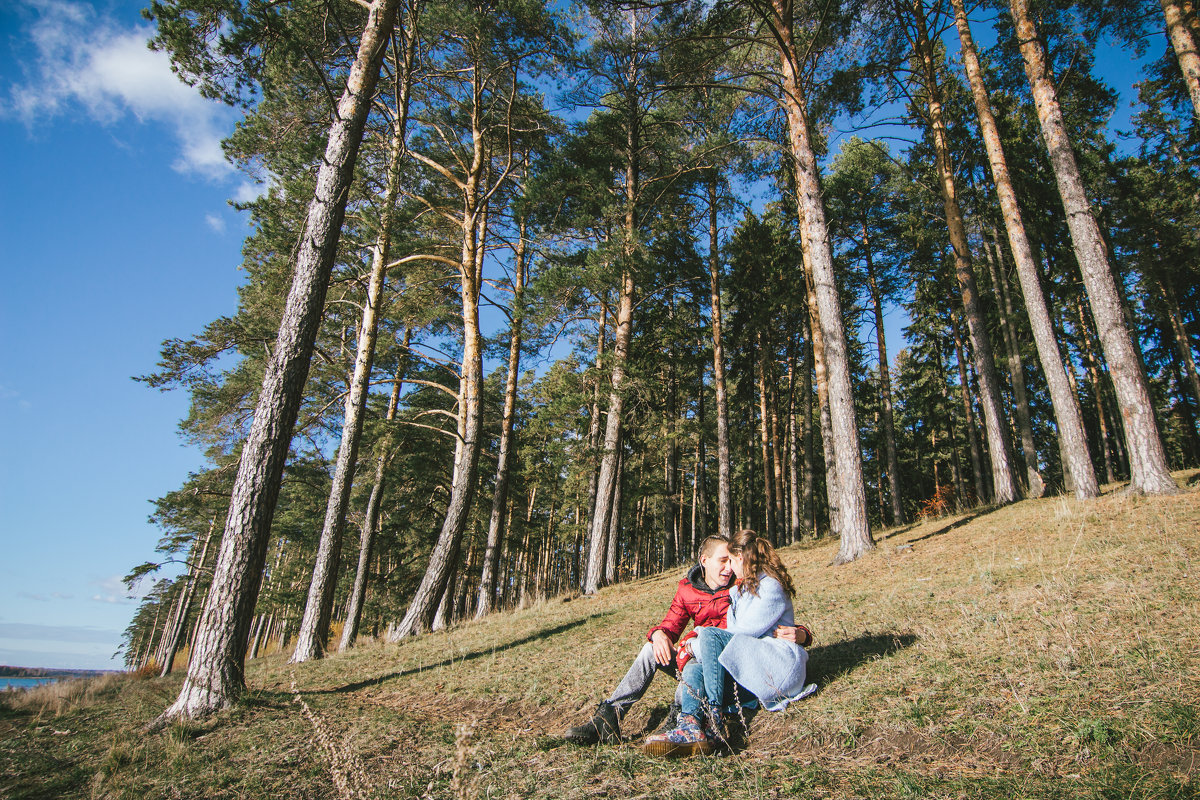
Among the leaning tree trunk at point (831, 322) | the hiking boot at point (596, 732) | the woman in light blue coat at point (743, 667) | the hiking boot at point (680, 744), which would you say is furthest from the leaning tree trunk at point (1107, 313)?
the hiking boot at point (596, 732)

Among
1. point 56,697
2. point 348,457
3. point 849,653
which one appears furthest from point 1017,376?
point 56,697

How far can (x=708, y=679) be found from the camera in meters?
2.90

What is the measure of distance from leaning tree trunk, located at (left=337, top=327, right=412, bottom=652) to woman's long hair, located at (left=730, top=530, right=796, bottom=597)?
24.5ft

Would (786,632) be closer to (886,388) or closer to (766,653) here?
(766,653)

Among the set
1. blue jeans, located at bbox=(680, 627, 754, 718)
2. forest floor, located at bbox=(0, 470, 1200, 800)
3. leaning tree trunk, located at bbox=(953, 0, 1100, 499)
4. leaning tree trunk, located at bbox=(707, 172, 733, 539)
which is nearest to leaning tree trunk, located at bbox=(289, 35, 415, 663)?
forest floor, located at bbox=(0, 470, 1200, 800)

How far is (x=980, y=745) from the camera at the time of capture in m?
2.31

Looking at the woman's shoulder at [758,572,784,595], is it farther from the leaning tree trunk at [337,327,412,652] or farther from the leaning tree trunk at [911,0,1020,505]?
the leaning tree trunk at [911,0,1020,505]

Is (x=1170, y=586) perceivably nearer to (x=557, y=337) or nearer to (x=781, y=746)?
(x=781, y=746)

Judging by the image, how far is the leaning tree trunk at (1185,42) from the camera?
270 inches

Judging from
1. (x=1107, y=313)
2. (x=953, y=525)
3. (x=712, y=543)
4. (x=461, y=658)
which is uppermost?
(x=1107, y=313)

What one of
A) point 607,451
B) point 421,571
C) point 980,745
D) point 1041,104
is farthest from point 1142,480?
point 421,571

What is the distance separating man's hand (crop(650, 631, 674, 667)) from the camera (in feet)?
10.6

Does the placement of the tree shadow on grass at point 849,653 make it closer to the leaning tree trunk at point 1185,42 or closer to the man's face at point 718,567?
the man's face at point 718,567

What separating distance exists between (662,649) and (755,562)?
81 cm
